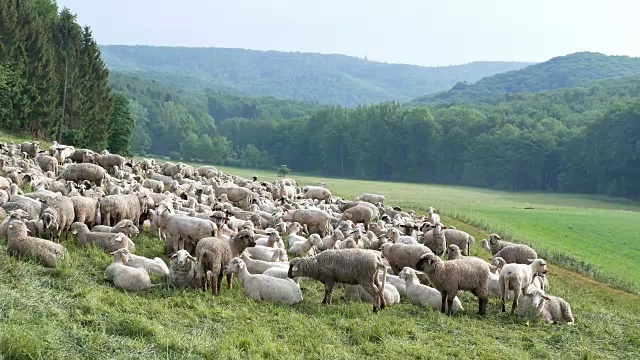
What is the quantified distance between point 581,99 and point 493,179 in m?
53.6

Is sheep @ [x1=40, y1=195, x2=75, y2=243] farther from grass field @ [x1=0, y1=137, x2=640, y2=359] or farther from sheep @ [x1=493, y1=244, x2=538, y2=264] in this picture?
sheep @ [x1=493, y1=244, x2=538, y2=264]

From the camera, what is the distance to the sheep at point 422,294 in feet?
44.0

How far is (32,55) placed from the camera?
180 ft

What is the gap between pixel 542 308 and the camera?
13211 millimetres

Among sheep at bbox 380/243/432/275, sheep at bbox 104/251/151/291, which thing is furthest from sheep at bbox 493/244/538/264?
sheep at bbox 104/251/151/291

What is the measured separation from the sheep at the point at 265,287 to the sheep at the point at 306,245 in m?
4.25

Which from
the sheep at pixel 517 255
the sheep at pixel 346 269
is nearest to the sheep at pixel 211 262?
the sheep at pixel 346 269

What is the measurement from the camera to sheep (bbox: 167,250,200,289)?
1249 cm

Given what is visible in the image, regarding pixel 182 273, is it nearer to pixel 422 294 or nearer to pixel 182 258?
pixel 182 258

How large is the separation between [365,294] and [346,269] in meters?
0.99

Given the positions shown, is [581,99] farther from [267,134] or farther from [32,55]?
[32,55]

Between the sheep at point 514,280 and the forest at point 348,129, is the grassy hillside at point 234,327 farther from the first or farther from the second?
the forest at point 348,129

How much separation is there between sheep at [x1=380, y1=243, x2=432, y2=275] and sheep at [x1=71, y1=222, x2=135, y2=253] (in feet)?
21.4

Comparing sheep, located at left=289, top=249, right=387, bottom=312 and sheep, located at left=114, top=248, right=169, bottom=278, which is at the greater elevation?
sheep, located at left=289, top=249, right=387, bottom=312
